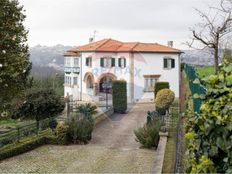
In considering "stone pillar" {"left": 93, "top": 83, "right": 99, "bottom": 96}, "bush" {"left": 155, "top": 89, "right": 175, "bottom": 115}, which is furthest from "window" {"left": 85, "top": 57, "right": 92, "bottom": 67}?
"bush" {"left": 155, "top": 89, "right": 175, "bottom": 115}

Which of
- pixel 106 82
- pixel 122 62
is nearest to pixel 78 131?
pixel 122 62

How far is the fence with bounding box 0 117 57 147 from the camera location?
18.0 m

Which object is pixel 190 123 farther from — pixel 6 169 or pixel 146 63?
pixel 146 63

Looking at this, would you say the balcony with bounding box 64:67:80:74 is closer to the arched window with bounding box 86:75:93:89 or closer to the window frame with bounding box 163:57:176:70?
the arched window with bounding box 86:75:93:89

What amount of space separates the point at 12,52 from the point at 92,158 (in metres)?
6.40

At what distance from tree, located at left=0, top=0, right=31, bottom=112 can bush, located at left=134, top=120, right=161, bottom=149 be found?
6271 mm

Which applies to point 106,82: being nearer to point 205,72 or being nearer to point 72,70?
point 72,70

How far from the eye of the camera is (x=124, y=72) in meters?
45.1

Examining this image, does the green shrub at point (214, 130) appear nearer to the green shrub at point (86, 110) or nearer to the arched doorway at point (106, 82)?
the green shrub at point (86, 110)

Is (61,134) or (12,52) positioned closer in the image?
(12,52)

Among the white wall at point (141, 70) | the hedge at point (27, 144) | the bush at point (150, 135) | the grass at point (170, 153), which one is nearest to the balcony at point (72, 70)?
the white wall at point (141, 70)

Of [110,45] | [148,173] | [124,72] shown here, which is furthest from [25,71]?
[110,45]

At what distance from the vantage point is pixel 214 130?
11.3 feet

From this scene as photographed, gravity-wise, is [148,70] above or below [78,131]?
above
